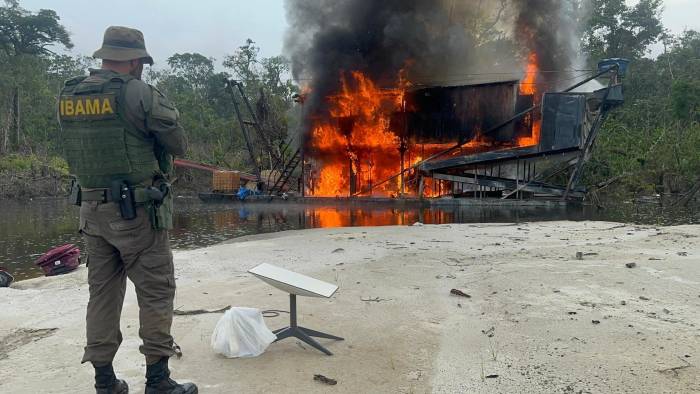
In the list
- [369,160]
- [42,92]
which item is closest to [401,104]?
[369,160]

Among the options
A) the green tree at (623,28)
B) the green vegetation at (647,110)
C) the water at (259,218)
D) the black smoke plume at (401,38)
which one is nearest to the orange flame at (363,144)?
the black smoke plume at (401,38)

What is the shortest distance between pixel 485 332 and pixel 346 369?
1.40 meters

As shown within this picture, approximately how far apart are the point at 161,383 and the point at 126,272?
72 centimetres

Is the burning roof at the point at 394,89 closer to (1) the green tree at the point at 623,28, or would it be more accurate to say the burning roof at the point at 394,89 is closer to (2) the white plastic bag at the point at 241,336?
(1) the green tree at the point at 623,28

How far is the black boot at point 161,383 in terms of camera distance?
3.07m

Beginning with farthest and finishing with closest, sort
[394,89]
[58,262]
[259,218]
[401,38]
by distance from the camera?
[401,38]
[394,89]
[259,218]
[58,262]

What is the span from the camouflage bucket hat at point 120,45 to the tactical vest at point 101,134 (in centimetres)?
17

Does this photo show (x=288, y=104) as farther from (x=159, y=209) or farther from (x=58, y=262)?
(x=159, y=209)

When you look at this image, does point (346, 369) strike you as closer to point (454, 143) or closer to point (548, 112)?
point (548, 112)

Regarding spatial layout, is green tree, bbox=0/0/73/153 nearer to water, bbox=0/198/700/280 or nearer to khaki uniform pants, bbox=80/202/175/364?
water, bbox=0/198/700/280

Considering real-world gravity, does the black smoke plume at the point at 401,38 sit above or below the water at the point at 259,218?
above

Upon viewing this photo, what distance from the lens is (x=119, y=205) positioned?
3066mm

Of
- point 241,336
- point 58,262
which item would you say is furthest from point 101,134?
point 58,262

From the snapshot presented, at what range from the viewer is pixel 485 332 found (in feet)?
14.2
